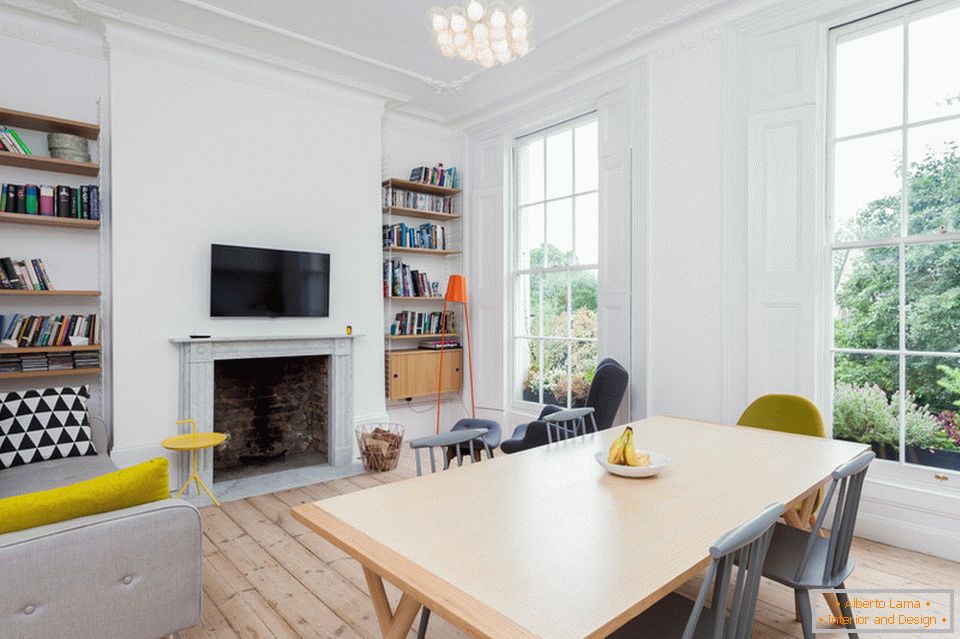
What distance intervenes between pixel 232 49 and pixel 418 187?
2.05 metres

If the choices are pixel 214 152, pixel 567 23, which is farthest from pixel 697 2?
pixel 214 152

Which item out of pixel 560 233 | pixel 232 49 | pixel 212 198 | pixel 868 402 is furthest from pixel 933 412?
pixel 232 49

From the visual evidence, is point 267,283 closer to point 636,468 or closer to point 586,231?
point 586,231

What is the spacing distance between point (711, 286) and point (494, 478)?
2.57 metres

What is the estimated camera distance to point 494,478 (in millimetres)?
1859

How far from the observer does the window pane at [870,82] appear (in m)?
3.11

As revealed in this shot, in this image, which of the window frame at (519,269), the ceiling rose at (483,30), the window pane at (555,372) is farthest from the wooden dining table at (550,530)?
the window frame at (519,269)

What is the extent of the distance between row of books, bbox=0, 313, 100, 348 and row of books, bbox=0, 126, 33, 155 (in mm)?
1085

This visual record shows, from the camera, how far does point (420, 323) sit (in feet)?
18.4

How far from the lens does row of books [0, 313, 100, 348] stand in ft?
11.6

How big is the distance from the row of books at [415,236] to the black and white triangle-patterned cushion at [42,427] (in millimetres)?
2862

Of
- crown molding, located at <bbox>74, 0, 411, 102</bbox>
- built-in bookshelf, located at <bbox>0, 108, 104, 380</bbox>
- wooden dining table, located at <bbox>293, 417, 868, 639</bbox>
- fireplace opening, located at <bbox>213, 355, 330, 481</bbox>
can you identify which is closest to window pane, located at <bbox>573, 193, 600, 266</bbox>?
crown molding, located at <bbox>74, 0, 411, 102</bbox>

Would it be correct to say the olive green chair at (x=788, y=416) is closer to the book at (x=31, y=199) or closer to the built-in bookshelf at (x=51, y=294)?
the built-in bookshelf at (x=51, y=294)

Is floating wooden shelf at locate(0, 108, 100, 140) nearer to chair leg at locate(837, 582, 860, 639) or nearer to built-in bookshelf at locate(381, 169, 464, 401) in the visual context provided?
built-in bookshelf at locate(381, 169, 464, 401)
